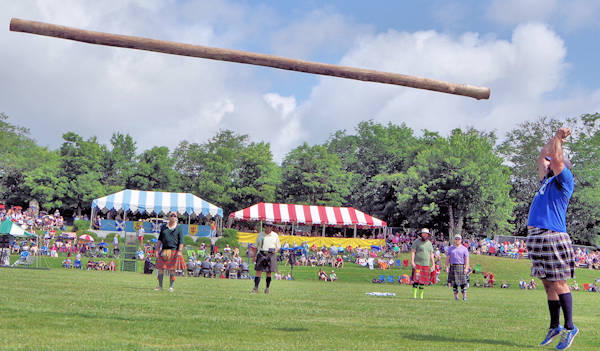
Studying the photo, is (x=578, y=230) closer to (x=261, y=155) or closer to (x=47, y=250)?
(x=261, y=155)

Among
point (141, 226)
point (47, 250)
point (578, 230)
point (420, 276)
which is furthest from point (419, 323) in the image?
point (578, 230)

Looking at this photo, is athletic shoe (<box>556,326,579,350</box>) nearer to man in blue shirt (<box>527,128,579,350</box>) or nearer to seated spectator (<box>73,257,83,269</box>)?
man in blue shirt (<box>527,128,579,350</box>)

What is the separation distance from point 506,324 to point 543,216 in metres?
2.09

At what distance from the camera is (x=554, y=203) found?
188 inches

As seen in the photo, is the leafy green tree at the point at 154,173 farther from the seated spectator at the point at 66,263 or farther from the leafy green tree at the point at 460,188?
the seated spectator at the point at 66,263

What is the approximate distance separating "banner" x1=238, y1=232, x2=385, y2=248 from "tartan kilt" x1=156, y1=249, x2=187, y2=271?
21877mm

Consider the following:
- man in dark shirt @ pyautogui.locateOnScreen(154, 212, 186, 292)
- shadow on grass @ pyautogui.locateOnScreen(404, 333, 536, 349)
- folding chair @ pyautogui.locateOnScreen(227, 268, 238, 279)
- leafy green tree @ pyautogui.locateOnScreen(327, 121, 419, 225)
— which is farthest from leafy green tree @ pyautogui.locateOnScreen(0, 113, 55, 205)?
shadow on grass @ pyautogui.locateOnScreen(404, 333, 536, 349)

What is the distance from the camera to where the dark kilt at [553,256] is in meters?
4.66

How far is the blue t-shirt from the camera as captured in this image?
15.5ft

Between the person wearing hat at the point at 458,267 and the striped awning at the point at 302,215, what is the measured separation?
823 inches

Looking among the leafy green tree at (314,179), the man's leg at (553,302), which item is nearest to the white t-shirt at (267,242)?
the man's leg at (553,302)

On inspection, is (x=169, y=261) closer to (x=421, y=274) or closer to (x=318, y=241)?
(x=421, y=274)

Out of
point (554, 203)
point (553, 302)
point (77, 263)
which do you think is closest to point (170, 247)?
point (553, 302)

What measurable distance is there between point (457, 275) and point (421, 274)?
0.72 meters
